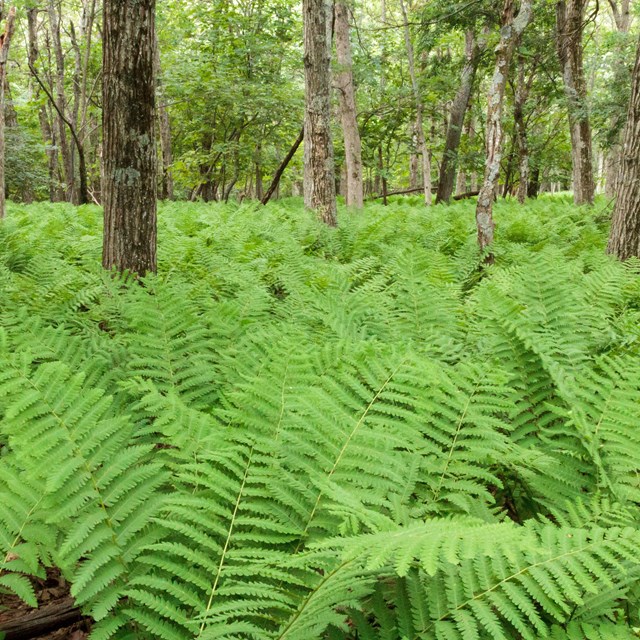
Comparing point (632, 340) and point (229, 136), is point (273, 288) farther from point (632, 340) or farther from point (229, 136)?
point (229, 136)

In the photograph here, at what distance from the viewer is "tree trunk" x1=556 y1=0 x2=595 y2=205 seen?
10.2 metres

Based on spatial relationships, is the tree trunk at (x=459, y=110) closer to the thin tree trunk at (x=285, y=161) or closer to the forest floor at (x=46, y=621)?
the thin tree trunk at (x=285, y=161)

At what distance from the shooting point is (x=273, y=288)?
4.91 m

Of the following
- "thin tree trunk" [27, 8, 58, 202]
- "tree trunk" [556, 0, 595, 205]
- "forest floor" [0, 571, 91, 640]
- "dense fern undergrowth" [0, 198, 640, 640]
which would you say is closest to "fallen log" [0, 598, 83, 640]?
"forest floor" [0, 571, 91, 640]

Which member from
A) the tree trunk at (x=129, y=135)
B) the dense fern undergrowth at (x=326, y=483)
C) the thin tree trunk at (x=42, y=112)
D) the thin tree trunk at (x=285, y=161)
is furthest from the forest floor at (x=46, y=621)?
the thin tree trunk at (x=42, y=112)

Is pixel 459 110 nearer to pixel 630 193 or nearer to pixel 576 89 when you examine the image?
pixel 576 89

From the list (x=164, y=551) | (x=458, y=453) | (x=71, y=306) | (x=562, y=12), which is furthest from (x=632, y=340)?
(x=562, y=12)

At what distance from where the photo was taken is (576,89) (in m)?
11.2

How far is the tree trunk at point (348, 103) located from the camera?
34.3 ft

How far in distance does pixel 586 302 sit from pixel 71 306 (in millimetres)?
3571

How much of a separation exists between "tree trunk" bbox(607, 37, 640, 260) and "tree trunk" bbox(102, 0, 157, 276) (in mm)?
4466

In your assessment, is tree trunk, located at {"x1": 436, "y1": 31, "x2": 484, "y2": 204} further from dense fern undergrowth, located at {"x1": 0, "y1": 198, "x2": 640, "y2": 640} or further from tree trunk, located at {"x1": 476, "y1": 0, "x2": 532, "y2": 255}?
dense fern undergrowth, located at {"x1": 0, "y1": 198, "x2": 640, "y2": 640}

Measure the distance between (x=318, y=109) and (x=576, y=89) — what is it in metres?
6.74

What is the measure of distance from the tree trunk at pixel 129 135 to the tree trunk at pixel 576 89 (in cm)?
898
